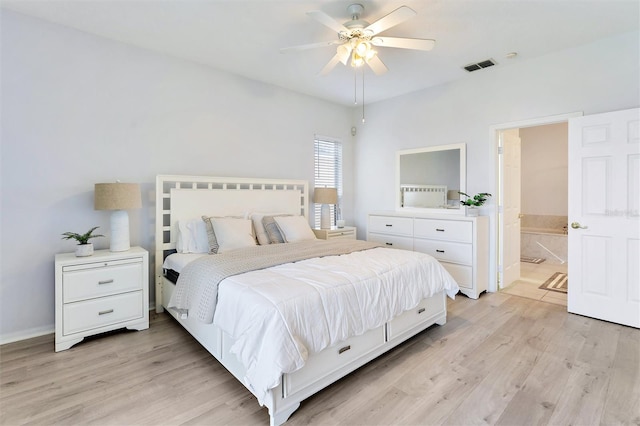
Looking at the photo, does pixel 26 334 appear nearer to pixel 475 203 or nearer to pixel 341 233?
pixel 341 233

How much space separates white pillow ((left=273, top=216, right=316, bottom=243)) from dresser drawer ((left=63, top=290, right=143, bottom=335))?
1511mm

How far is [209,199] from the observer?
3604 mm

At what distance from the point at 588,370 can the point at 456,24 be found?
2.90 metres

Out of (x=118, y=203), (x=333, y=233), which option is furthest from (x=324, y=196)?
(x=118, y=203)

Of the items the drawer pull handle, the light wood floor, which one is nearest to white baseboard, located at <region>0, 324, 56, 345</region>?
the light wood floor

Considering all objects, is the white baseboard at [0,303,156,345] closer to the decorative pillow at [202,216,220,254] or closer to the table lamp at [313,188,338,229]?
the decorative pillow at [202,216,220,254]

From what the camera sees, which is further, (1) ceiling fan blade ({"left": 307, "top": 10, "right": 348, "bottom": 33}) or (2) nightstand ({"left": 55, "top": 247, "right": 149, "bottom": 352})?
(2) nightstand ({"left": 55, "top": 247, "right": 149, "bottom": 352})

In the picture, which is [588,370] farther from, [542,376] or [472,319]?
[472,319]

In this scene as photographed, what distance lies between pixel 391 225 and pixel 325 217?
3.30 ft

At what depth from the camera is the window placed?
5.00 meters

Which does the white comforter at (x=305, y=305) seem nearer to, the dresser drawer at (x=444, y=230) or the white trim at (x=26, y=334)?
the dresser drawer at (x=444, y=230)

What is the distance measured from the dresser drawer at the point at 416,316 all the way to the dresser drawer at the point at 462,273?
1.04 meters

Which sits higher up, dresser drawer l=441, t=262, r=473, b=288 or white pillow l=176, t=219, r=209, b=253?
white pillow l=176, t=219, r=209, b=253

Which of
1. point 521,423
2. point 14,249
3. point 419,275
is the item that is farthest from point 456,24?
point 14,249
